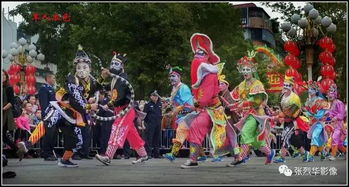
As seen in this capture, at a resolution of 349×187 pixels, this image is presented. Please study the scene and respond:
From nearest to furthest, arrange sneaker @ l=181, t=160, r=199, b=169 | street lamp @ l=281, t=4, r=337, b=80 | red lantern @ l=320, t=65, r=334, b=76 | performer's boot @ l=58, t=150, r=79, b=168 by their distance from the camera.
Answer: sneaker @ l=181, t=160, r=199, b=169 → performer's boot @ l=58, t=150, r=79, b=168 → street lamp @ l=281, t=4, r=337, b=80 → red lantern @ l=320, t=65, r=334, b=76

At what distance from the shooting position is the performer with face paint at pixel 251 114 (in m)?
11.5

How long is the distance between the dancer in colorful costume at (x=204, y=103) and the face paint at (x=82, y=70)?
5.90ft

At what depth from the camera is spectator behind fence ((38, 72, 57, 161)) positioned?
42.8 ft

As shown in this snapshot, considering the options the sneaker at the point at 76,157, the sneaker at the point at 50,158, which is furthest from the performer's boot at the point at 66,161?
the sneaker at the point at 76,157

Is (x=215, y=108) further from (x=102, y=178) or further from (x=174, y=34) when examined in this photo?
(x=174, y=34)

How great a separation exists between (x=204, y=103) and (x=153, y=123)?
5127 millimetres

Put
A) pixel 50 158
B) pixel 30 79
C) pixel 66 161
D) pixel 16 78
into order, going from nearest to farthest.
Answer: pixel 66 161, pixel 50 158, pixel 16 78, pixel 30 79

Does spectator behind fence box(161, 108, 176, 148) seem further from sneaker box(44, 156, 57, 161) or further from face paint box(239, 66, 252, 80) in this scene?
face paint box(239, 66, 252, 80)

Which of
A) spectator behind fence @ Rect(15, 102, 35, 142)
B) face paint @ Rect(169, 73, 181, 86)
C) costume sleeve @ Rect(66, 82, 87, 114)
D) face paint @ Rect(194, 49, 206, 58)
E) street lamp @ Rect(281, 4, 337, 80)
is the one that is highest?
street lamp @ Rect(281, 4, 337, 80)

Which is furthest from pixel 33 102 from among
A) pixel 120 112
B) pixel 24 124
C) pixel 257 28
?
pixel 257 28

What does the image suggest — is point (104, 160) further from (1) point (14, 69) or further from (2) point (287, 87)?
(1) point (14, 69)

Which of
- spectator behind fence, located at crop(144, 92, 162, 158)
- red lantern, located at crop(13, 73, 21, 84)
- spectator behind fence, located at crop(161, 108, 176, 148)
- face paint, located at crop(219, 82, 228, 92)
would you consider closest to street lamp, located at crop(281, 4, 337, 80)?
spectator behind fence, located at crop(161, 108, 176, 148)

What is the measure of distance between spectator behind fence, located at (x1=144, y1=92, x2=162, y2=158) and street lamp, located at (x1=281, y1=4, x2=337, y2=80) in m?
8.02

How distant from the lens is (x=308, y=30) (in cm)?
2269
